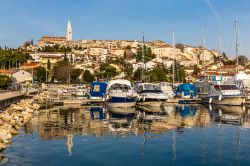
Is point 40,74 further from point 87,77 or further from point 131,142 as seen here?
point 131,142

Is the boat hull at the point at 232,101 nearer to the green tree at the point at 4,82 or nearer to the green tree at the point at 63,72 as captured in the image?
the green tree at the point at 4,82

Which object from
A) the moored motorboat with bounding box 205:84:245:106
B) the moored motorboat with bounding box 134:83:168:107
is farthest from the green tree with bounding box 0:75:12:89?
the moored motorboat with bounding box 205:84:245:106

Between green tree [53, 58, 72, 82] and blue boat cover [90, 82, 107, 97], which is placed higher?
green tree [53, 58, 72, 82]

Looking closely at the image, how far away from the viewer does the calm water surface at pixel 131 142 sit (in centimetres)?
1823

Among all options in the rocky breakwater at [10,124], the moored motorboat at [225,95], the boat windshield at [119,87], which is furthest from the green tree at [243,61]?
the rocky breakwater at [10,124]

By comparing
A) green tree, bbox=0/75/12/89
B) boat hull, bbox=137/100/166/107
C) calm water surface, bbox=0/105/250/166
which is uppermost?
green tree, bbox=0/75/12/89

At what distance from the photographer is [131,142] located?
23.2 metres

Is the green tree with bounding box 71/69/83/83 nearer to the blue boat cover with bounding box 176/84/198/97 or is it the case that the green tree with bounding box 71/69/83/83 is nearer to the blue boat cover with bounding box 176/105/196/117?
the blue boat cover with bounding box 176/84/198/97

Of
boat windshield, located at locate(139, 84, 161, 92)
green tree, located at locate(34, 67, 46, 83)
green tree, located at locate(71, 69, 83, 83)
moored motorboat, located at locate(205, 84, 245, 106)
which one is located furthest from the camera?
green tree, located at locate(34, 67, 46, 83)

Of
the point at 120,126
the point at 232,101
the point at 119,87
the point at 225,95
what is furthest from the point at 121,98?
the point at 232,101

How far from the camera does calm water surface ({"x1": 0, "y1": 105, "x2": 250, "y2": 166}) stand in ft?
59.8

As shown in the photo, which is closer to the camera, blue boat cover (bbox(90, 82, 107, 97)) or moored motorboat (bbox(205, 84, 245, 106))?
moored motorboat (bbox(205, 84, 245, 106))

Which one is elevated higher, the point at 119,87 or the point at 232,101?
the point at 119,87

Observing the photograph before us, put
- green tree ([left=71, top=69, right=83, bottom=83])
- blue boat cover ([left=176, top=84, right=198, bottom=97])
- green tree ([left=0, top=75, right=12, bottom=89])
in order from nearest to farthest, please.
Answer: blue boat cover ([left=176, top=84, right=198, bottom=97]) < green tree ([left=0, top=75, right=12, bottom=89]) < green tree ([left=71, top=69, right=83, bottom=83])
